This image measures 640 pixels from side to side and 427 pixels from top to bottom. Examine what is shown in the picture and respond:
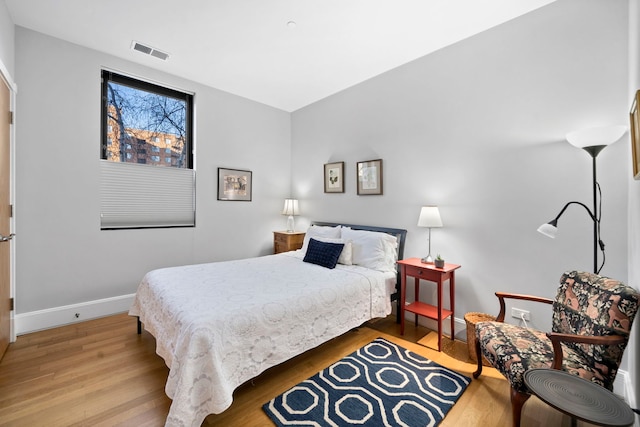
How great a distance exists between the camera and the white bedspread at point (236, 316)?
1.51 m

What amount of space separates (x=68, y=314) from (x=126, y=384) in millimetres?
1626

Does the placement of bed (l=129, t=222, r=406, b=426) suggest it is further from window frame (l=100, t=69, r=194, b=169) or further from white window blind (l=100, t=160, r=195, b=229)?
window frame (l=100, t=69, r=194, b=169)

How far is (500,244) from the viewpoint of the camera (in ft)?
8.28

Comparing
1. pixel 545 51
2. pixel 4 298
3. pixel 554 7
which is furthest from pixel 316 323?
pixel 554 7

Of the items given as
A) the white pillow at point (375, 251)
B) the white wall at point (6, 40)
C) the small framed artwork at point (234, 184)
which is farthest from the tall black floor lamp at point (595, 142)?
the white wall at point (6, 40)

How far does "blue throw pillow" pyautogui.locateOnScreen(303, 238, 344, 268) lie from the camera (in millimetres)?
2990

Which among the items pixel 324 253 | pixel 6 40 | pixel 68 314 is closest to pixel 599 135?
pixel 324 253

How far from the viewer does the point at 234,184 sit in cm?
421

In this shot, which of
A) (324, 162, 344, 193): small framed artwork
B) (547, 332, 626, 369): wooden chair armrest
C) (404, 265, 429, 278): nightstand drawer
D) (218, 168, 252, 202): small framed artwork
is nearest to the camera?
(547, 332, 626, 369): wooden chair armrest

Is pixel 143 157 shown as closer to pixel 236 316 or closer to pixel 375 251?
pixel 236 316

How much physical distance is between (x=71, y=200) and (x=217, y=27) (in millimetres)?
2411

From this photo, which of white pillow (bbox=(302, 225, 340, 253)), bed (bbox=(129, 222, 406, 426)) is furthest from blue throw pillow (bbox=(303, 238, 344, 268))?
white pillow (bbox=(302, 225, 340, 253))

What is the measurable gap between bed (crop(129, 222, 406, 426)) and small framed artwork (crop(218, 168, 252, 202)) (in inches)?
54.2

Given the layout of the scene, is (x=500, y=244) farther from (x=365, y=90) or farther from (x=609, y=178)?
(x=365, y=90)
